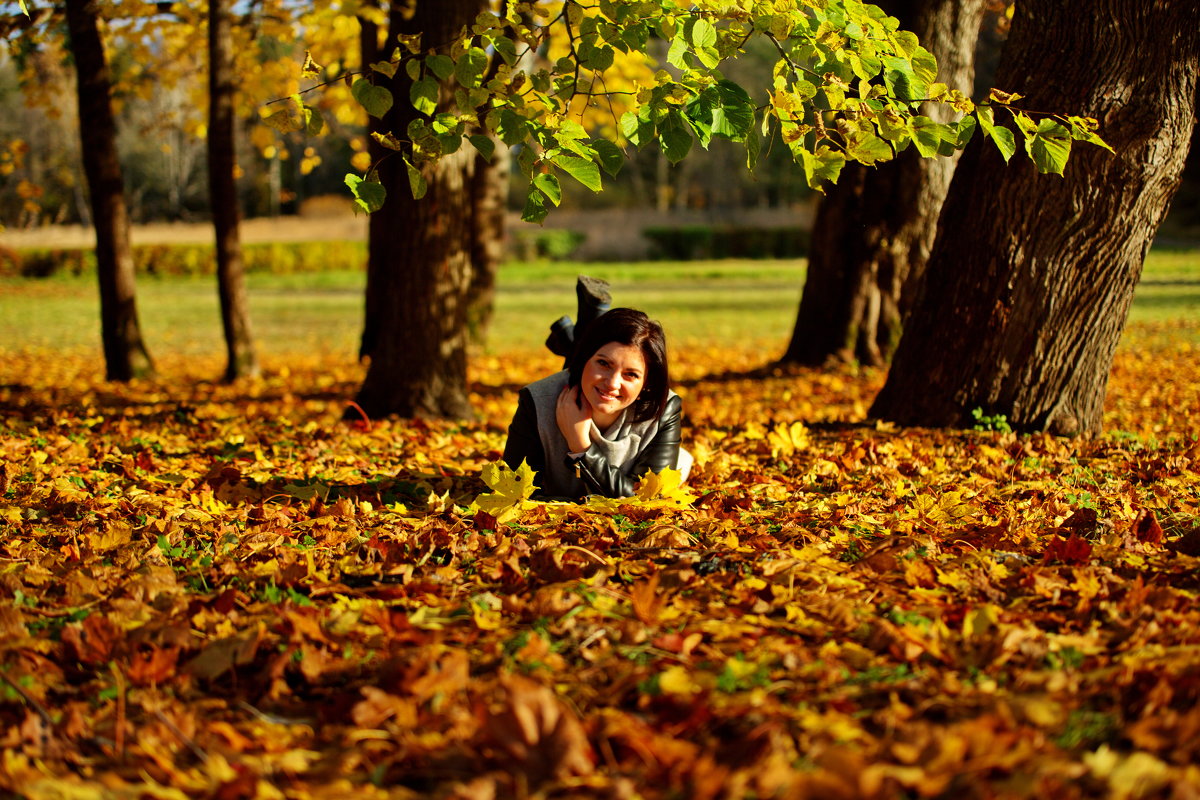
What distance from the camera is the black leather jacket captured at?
4.00m

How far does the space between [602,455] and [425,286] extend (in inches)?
106

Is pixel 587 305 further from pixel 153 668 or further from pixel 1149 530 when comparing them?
pixel 153 668

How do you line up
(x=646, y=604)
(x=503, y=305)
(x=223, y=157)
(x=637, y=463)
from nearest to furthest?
1. (x=646, y=604)
2. (x=637, y=463)
3. (x=223, y=157)
4. (x=503, y=305)

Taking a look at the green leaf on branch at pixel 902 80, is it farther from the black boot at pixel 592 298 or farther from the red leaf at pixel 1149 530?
the red leaf at pixel 1149 530

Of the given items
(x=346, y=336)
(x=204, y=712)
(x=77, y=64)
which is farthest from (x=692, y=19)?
(x=346, y=336)

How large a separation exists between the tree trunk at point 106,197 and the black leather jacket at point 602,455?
265 inches

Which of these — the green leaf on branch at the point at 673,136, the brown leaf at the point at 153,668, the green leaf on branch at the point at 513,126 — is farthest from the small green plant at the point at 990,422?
the brown leaf at the point at 153,668

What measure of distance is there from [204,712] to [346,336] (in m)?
15.6

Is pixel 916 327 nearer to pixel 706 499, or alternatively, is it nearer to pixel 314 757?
pixel 706 499

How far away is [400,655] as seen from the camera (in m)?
2.33

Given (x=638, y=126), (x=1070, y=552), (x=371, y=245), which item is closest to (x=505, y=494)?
(x=638, y=126)

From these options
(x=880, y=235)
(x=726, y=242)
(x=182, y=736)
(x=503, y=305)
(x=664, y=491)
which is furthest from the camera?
(x=726, y=242)

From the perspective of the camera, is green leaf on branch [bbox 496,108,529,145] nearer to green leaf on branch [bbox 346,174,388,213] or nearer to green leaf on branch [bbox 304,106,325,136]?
green leaf on branch [bbox 346,174,388,213]

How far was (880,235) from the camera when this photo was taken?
8.76 meters
